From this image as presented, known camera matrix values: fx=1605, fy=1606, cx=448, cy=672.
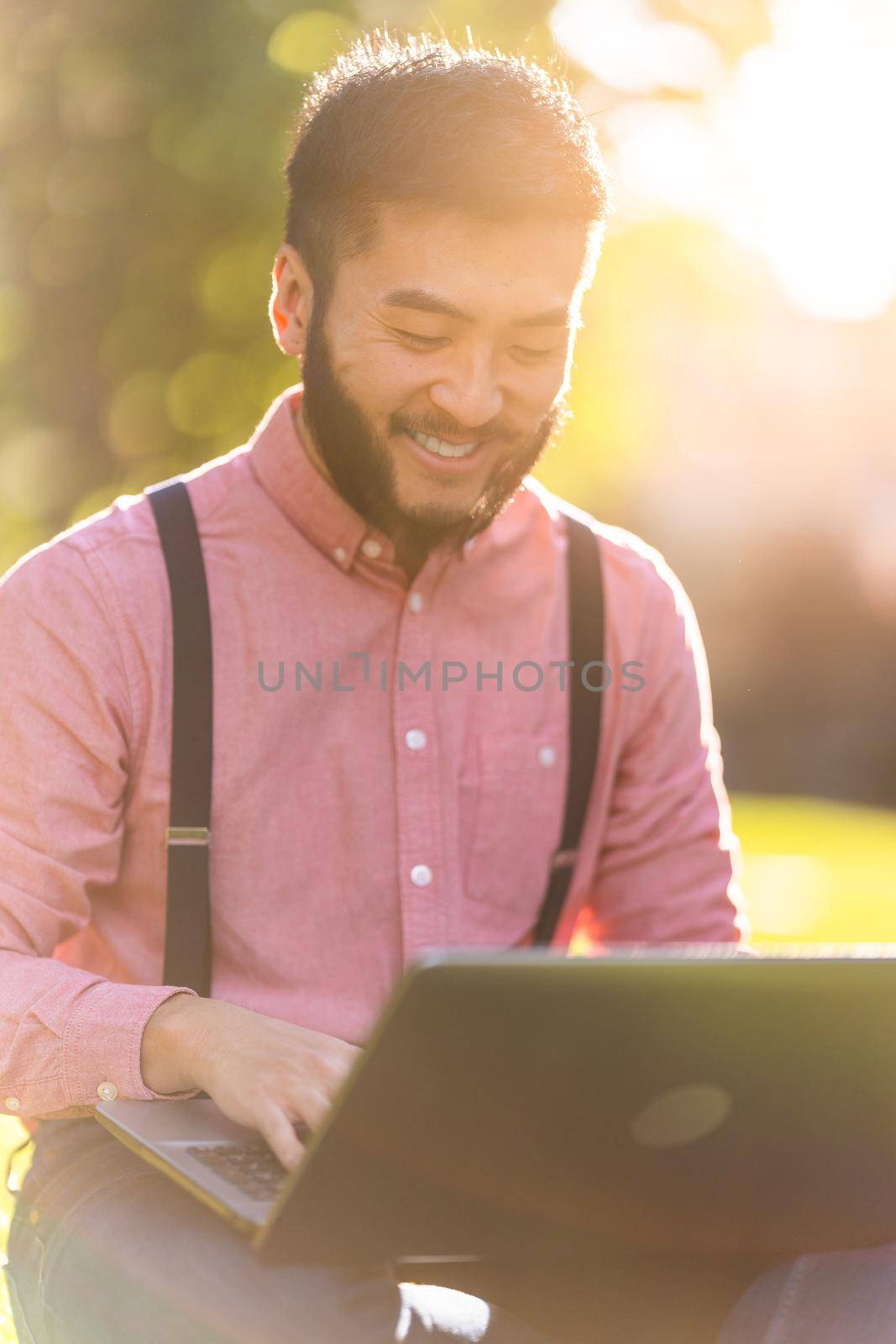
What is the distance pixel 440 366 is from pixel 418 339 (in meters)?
0.04

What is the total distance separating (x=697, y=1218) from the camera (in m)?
1.35

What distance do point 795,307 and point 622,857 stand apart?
411 inches

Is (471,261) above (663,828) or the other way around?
above

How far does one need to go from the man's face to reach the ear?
3 cm

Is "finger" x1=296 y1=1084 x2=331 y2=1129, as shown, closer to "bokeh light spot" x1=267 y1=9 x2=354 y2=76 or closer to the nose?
the nose

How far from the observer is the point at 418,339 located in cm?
194

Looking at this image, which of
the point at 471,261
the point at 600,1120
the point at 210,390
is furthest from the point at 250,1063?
the point at 210,390

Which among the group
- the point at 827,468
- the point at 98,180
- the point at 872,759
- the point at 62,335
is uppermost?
the point at 98,180

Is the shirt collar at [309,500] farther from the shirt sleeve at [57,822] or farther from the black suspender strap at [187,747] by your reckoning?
the shirt sleeve at [57,822]

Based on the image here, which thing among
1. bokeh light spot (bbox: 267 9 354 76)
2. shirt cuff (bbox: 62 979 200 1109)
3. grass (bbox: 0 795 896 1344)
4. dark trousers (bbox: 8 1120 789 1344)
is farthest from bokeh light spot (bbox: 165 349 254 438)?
dark trousers (bbox: 8 1120 789 1344)

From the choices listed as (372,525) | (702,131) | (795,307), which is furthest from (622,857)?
(795,307)

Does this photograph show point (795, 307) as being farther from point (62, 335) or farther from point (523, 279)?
point (523, 279)

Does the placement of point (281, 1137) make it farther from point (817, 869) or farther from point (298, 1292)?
point (817, 869)

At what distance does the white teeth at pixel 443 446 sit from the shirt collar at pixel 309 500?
132 millimetres
